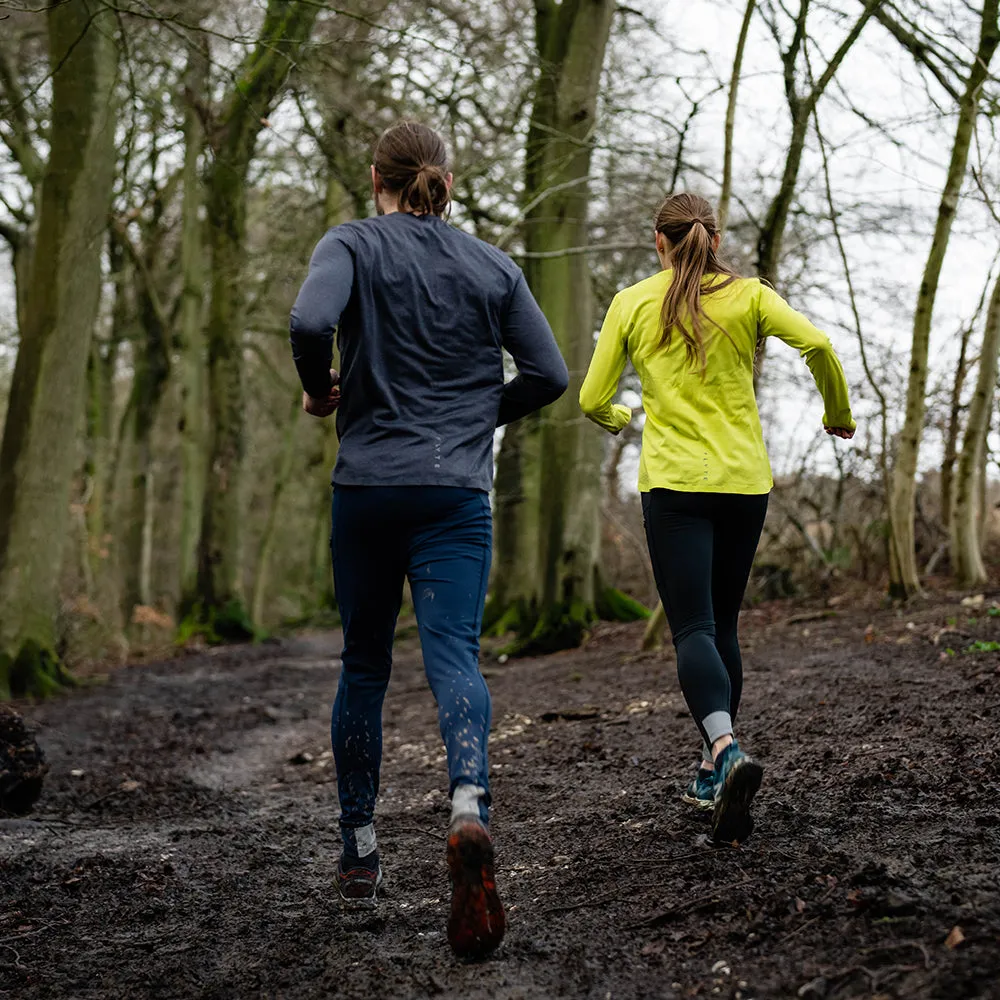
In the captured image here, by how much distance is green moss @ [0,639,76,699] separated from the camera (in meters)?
9.12

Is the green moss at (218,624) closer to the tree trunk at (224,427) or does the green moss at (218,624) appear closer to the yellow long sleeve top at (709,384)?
the tree trunk at (224,427)

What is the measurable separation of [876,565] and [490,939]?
10.9 m

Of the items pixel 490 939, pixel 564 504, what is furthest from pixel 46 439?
pixel 490 939

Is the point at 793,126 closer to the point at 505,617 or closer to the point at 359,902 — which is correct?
the point at 359,902

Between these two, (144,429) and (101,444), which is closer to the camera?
(144,429)

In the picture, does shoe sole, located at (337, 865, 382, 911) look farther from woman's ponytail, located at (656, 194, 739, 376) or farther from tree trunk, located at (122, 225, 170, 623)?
tree trunk, located at (122, 225, 170, 623)

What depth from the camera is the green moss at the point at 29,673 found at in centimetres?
912

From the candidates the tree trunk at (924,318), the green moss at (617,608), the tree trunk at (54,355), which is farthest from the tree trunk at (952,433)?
the tree trunk at (54,355)

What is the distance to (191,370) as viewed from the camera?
17.4 meters

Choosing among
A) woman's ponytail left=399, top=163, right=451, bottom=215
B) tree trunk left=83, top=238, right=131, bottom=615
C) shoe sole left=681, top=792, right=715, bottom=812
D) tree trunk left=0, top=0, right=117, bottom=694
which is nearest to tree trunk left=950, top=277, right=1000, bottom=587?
shoe sole left=681, top=792, right=715, bottom=812

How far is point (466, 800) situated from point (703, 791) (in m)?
1.35

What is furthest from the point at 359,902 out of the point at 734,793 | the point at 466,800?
the point at 734,793

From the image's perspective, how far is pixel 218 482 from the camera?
15.9m

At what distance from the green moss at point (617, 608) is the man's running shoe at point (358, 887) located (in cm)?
1014
